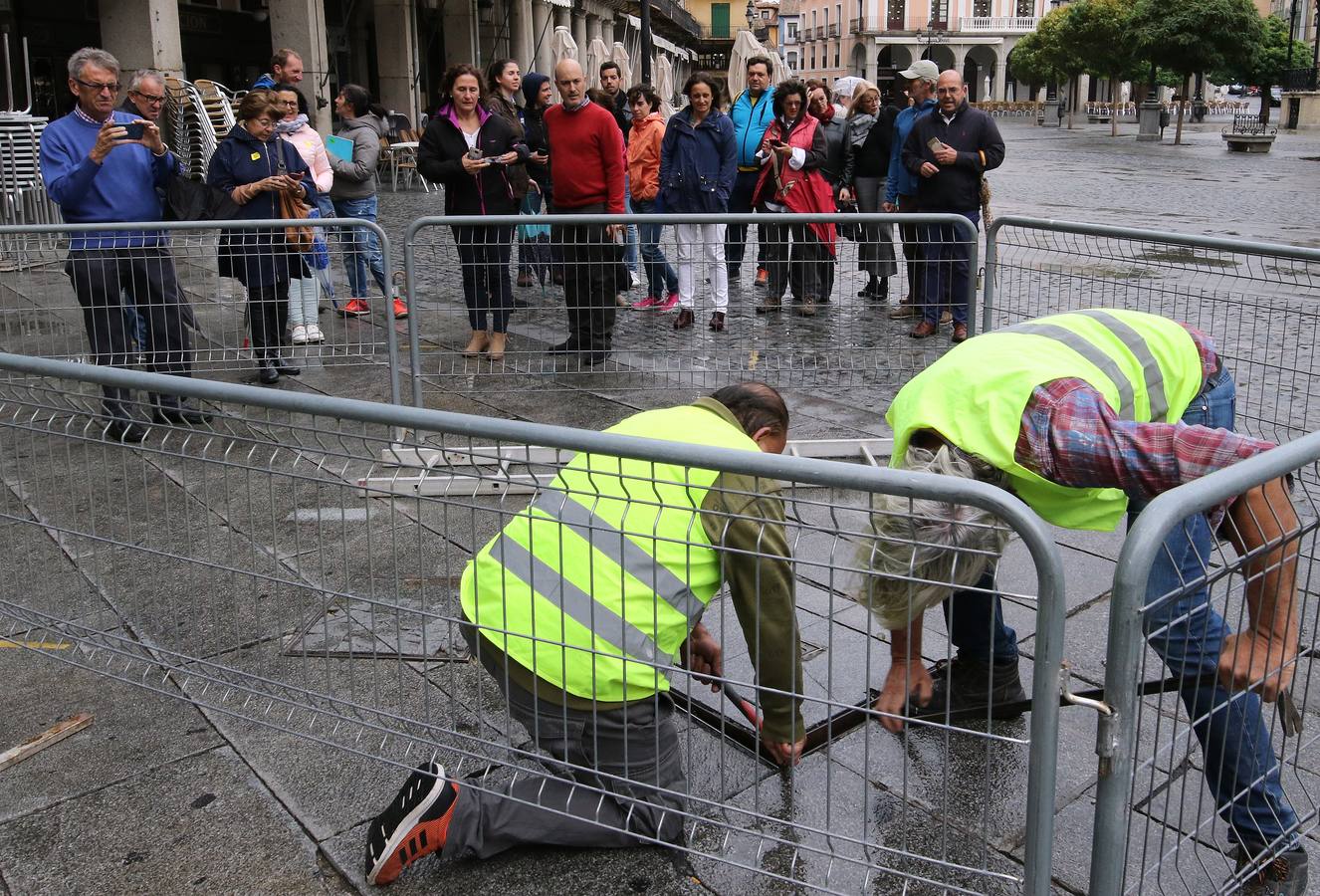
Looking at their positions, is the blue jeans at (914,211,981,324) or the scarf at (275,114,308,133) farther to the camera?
the scarf at (275,114,308,133)

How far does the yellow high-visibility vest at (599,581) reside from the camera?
264 centimetres

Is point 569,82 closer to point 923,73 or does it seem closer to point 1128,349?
point 923,73

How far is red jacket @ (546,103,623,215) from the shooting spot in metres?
8.17

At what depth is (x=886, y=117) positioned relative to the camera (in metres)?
9.88

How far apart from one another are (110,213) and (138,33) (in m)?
9.60

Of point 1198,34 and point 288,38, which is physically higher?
point 1198,34

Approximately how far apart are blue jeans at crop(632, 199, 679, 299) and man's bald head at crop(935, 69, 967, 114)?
277 centimetres

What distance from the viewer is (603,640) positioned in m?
2.73

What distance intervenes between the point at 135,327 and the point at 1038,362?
524cm

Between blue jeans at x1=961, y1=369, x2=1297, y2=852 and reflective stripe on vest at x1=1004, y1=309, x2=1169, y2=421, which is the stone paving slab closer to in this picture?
blue jeans at x1=961, y1=369, x2=1297, y2=852

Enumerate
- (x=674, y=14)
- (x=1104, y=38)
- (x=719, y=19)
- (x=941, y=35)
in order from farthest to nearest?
(x=941, y=35) → (x=719, y=19) → (x=674, y=14) → (x=1104, y=38)

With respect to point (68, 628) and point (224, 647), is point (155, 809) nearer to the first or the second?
point (224, 647)

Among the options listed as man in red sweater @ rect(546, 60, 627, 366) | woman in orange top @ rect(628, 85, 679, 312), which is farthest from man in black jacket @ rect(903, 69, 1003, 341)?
man in red sweater @ rect(546, 60, 627, 366)

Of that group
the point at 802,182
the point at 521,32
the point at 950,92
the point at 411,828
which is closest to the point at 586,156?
the point at 802,182
